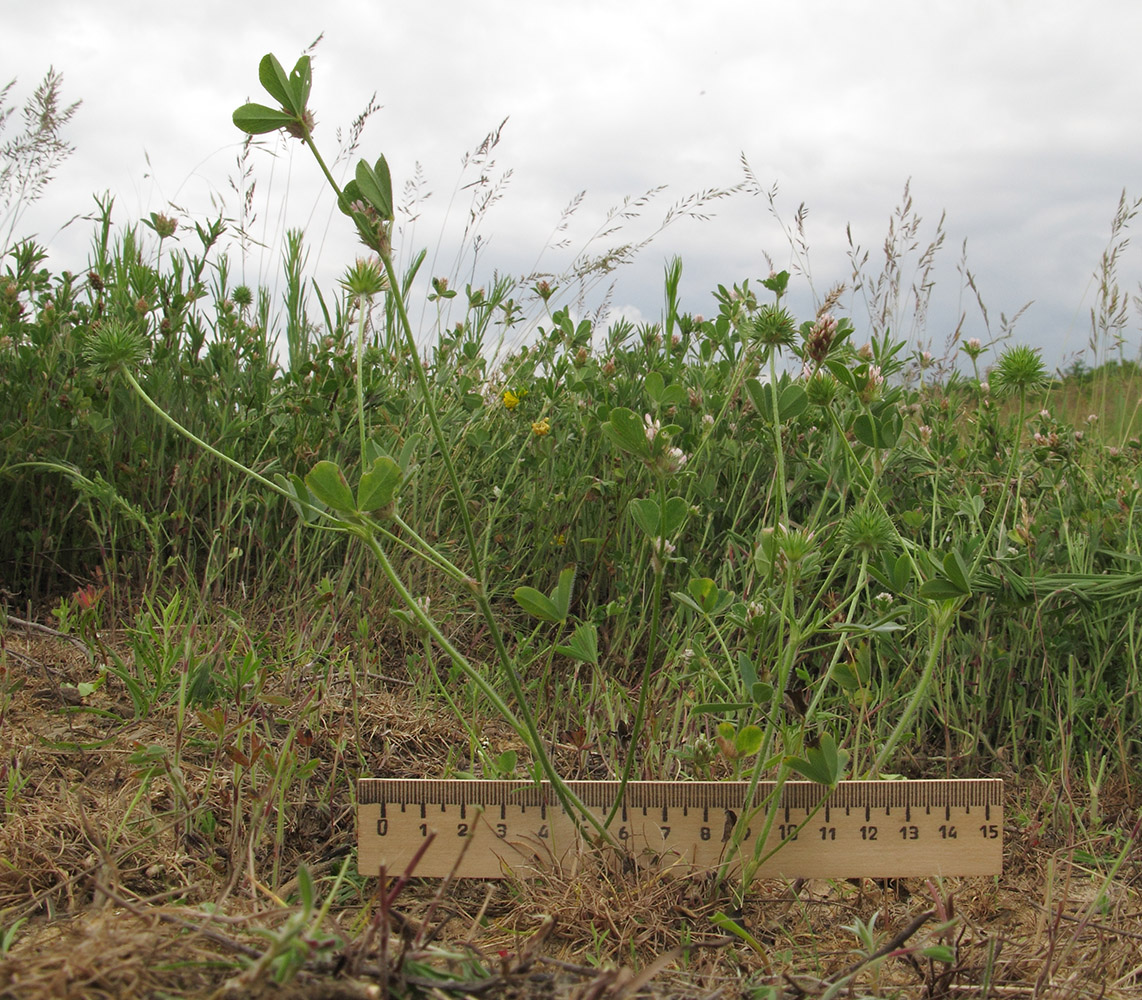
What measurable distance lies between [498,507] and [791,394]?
1.21 meters

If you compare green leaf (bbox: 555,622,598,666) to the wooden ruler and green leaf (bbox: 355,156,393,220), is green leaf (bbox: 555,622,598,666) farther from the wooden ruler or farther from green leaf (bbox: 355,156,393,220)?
green leaf (bbox: 355,156,393,220)

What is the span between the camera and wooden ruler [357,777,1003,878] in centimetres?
148

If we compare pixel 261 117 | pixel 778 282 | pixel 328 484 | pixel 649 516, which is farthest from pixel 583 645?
pixel 778 282

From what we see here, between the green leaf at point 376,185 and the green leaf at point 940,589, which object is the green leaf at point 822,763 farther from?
the green leaf at point 376,185

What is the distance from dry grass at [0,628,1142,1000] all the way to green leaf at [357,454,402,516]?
51 cm

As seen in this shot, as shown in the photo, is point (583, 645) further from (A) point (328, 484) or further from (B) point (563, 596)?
(A) point (328, 484)

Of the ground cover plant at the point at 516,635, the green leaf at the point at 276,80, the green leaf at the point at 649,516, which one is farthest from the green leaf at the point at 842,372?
the green leaf at the point at 276,80

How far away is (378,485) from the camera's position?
1155mm

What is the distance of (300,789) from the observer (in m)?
1.70

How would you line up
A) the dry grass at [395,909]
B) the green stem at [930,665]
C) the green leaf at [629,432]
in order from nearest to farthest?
the dry grass at [395,909], the green leaf at [629,432], the green stem at [930,665]

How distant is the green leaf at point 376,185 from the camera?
1.27 meters

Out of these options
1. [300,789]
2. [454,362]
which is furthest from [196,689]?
[454,362]

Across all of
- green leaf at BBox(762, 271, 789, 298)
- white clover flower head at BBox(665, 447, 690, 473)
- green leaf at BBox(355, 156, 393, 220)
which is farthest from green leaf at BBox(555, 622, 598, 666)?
green leaf at BBox(762, 271, 789, 298)

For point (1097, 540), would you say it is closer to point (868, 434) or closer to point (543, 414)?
point (868, 434)
